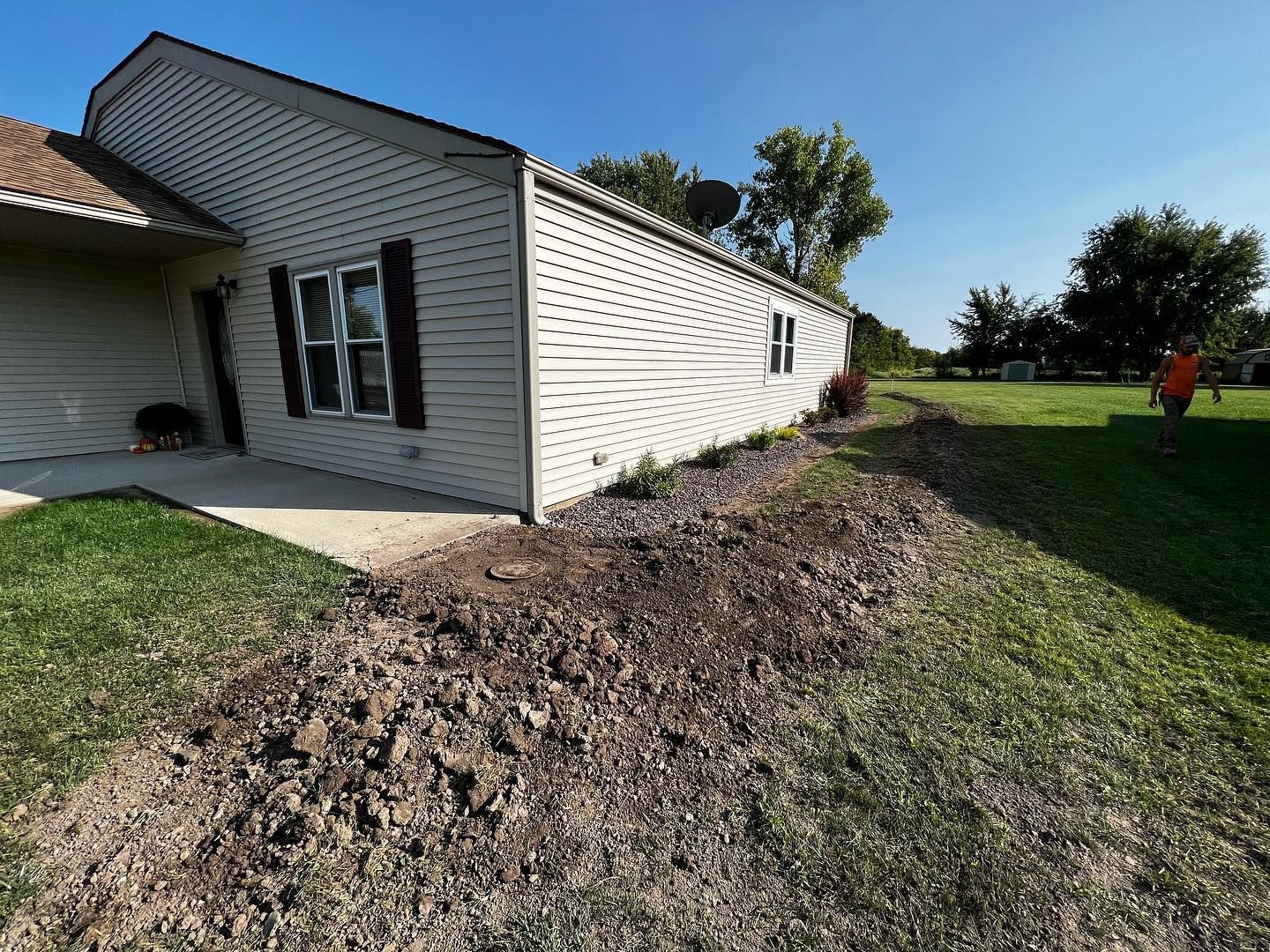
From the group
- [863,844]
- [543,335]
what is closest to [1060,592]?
[863,844]

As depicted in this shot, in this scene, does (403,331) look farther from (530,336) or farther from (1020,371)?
(1020,371)

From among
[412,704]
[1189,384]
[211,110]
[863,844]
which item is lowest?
[863,844]

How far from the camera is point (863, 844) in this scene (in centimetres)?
179

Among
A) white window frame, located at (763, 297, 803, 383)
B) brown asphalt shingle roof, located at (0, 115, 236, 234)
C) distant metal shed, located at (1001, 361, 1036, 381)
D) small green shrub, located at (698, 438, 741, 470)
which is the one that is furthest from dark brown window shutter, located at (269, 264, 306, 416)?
distant metal shed, located at (1001, 361, 1036, 381)

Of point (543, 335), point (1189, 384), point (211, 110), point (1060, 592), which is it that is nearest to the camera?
point (1060, 592)

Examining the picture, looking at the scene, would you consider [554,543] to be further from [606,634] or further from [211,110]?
[211,110]

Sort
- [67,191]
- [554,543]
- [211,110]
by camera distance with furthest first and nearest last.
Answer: [211,110], [67,191], [554,543]

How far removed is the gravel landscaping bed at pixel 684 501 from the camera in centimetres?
493

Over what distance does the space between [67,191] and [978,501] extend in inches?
392

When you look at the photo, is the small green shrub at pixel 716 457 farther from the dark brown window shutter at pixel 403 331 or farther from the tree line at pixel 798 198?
the tree line at pixel 798 198

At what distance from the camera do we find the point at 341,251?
213 inches

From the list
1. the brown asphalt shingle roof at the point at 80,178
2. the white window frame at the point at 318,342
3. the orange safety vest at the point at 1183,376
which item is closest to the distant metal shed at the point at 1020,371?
the orange safety vest at the point at 1183,376

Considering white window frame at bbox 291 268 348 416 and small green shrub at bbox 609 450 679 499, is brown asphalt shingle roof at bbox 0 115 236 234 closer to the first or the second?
white window frame at bbox 291 268 348 416

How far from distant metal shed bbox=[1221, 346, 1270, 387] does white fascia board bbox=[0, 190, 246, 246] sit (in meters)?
37.9
